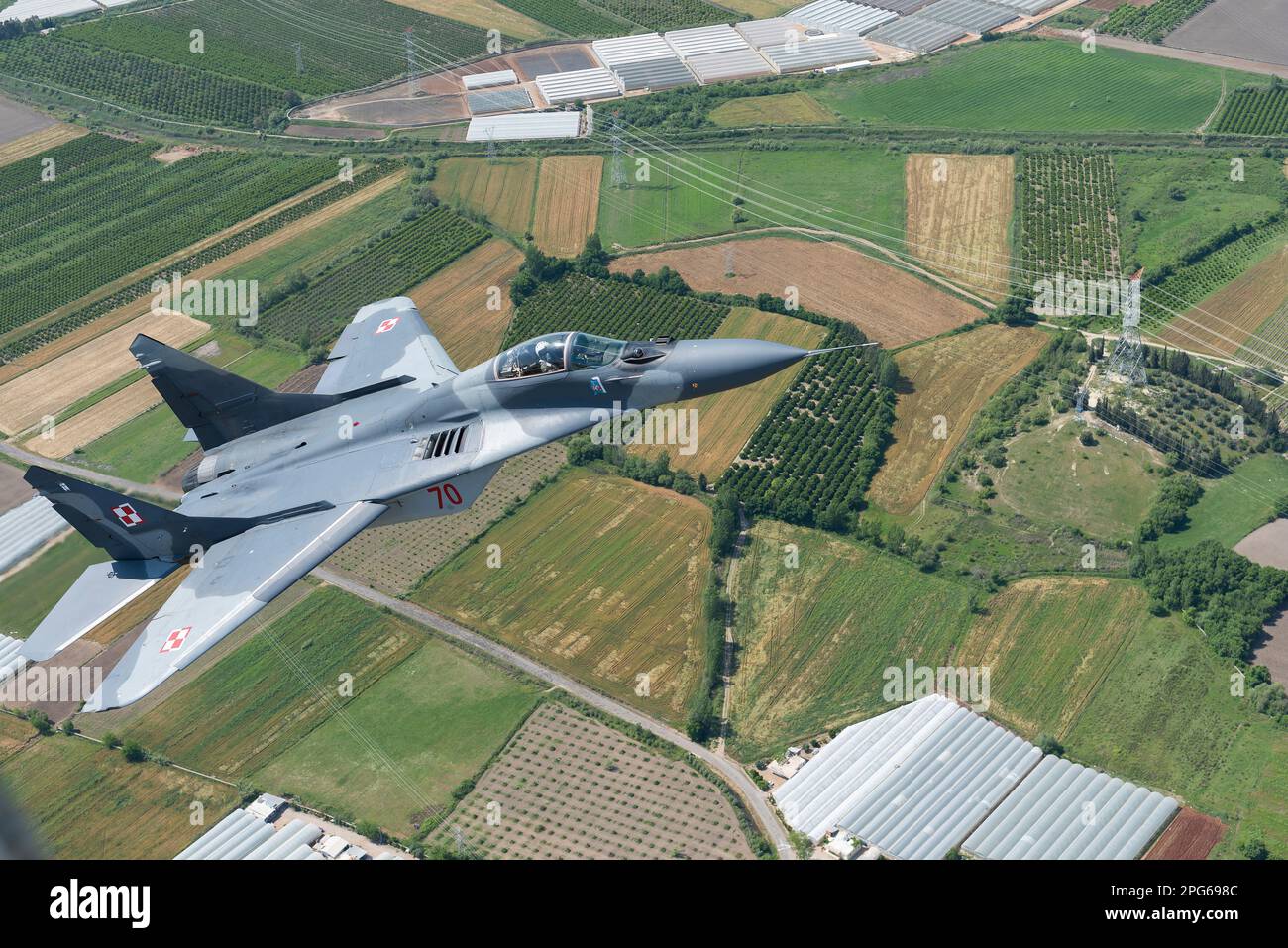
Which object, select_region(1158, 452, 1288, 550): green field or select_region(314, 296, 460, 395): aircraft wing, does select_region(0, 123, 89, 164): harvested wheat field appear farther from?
select_region(1158, 452, 1288, 550): green field

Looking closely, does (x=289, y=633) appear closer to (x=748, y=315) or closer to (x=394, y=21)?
(x=748, y=315)

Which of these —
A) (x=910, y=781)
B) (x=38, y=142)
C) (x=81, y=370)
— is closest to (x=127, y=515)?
(x=910, y=781)

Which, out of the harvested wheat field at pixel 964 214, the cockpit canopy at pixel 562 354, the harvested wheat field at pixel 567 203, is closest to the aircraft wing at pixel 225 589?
the cockpit canopy at pixel 562 354

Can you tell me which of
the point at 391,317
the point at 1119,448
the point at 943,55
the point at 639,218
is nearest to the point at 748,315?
the point at 639,218

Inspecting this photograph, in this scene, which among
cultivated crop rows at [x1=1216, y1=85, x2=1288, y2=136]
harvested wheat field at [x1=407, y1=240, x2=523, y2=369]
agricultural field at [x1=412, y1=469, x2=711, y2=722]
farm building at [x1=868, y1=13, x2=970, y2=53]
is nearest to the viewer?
agricultural field at [x1=412, y1=469, x2=711, y2=722]

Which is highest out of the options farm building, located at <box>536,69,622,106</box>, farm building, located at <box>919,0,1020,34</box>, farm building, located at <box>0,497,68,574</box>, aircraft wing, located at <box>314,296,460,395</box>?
farm building, located at <box>919,0,1020,34</box>

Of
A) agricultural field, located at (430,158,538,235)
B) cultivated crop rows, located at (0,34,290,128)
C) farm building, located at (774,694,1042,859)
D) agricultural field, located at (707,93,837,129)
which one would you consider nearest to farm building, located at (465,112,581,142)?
agricultural field, located at (430,158,538,235)
